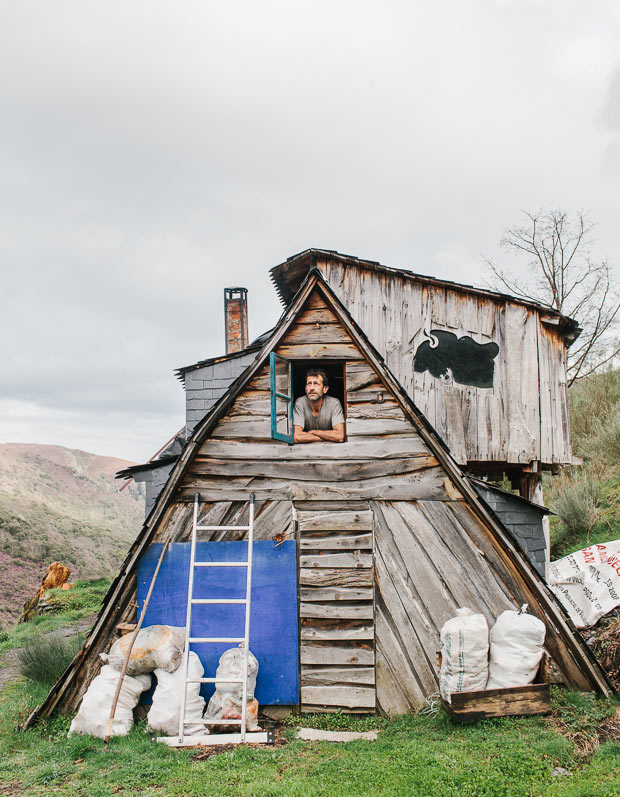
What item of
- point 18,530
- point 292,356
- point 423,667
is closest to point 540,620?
point 423,667

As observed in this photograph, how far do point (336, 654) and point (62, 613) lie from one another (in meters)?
12.8

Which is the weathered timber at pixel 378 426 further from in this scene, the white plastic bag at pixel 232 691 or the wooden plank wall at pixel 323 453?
the white plastic bag at pixel 232 691

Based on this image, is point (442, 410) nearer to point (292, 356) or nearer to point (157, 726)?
point (292, 356)

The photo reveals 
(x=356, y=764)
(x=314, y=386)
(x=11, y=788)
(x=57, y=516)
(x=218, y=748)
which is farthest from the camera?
(x=57, y=516)

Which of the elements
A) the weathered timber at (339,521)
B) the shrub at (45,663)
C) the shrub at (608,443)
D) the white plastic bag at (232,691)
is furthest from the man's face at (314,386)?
the shrub at (608,443)

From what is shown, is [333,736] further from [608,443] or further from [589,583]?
[608,443]

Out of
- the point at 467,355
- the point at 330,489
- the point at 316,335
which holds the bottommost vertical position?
the point at 330,489

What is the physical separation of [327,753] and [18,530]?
33211 mm

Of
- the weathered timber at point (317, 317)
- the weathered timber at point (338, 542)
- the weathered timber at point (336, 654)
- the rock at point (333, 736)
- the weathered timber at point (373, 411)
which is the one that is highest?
the weathered timber at point (317, 317)

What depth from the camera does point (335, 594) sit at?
6.65 metres

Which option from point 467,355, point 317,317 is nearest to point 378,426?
point 317,317

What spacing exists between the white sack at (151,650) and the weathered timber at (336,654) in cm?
140

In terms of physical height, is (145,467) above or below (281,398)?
below

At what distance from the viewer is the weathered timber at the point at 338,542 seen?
6.76 m
